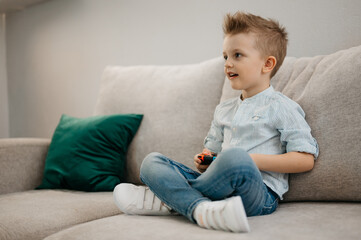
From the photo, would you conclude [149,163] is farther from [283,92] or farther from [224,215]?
[283,92]

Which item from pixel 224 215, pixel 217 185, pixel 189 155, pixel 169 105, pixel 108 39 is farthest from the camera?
pixel 108 39

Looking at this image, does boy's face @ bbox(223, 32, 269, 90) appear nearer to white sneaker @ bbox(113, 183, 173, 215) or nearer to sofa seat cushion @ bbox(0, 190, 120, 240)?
white sneaker @ bbox(113, 183, 173, 215)

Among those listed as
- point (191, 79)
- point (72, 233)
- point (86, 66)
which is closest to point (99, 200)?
point (72, 233)

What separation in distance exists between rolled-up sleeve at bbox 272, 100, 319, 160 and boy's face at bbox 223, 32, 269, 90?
0.13m

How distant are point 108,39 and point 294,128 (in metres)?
1.67

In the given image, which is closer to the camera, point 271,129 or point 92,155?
point 271,129

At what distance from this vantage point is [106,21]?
2.55 meters

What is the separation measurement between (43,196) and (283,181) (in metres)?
0.89

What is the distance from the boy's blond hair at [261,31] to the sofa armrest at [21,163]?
1.04 metres

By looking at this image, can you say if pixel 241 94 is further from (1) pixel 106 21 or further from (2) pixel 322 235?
(1) pixel 106 21

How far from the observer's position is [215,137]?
4.75ft

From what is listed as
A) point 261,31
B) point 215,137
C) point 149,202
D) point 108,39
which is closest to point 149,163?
point 149,202

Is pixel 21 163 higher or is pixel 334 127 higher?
pixel 334 127

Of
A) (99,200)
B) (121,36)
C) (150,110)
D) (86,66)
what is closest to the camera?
(99,200)
